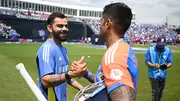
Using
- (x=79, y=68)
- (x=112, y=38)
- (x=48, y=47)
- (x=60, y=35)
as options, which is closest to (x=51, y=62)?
(x=48, y=47)

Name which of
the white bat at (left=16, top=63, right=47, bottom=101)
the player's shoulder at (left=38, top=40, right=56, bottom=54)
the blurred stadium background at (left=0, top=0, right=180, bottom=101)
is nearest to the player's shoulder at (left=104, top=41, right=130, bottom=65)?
the white bat at (left=16, top=63, right=47, bottom=101)

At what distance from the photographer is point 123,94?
6.68 feet

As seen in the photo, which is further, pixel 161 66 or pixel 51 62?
pixel 161 66

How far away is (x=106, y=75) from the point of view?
219 centimetres

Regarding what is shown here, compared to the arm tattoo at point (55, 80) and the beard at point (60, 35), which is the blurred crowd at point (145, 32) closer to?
the beard at point (60, 35)


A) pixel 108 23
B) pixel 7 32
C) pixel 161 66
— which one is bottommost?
pixel 7 32

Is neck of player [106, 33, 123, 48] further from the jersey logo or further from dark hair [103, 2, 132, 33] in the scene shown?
the jersey logo

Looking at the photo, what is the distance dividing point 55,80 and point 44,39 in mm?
60926

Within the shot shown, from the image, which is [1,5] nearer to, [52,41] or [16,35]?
[16,35]

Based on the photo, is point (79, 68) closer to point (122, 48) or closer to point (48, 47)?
point (122, 48)

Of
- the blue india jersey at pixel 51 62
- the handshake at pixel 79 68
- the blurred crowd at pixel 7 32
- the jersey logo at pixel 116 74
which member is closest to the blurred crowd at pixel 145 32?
the blurred crowd at pixel 7 32

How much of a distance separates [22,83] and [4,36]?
46.6 meters

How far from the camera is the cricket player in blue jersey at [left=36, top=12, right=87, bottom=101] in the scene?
11.2 feet

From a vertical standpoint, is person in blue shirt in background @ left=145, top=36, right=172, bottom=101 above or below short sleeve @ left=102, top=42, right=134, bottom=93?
below
